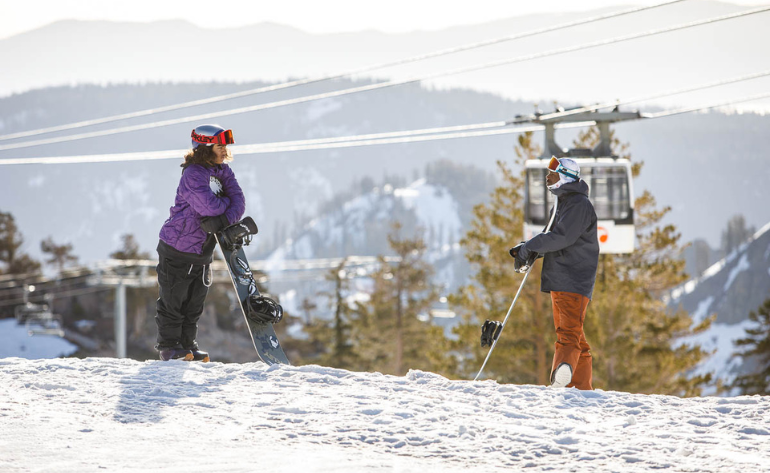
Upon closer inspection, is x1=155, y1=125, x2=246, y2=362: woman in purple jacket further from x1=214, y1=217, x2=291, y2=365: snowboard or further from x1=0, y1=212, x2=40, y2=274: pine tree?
x1=0, y1=212, x2=40, y2=274: pine tree

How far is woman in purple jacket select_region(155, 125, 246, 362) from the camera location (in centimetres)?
640

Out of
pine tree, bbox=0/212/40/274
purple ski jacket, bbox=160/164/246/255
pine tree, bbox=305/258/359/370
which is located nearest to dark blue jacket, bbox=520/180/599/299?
purple ski jacket, bbox=160/164/246/255

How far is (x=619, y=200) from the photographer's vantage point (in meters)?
23.0

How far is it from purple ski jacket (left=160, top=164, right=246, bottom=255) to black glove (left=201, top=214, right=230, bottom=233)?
33 millimetres

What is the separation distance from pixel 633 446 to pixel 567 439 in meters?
0.33

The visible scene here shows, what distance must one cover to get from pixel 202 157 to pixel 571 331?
3190mm

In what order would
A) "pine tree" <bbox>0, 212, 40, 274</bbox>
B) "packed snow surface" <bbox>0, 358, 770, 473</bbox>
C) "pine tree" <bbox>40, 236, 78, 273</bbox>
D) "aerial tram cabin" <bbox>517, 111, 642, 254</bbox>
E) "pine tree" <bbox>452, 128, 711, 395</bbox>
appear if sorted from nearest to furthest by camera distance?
"packed snow surface" <bbox>0, 358, 770, 473</bbox> → "aerial tram cabin" <bbox>517, 111, 642, 254</bbox> → "pine tree" <bbox>452, 128, 711, 395</bbox> → "pine tree" <bbox>0, 212, 40, 274</bbox> → "pine tree" <bbox>40, 236, 78, 273</bbox>

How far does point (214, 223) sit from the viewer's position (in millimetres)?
6484

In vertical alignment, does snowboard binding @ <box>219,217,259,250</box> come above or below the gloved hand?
above

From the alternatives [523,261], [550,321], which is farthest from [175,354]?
[550,321]

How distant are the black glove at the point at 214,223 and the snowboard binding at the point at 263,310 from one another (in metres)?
0.63

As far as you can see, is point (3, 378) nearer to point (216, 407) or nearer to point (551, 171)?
point (216, 407)

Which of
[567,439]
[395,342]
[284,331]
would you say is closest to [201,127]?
[567,439]

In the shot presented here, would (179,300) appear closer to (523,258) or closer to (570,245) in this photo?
(523,258)
